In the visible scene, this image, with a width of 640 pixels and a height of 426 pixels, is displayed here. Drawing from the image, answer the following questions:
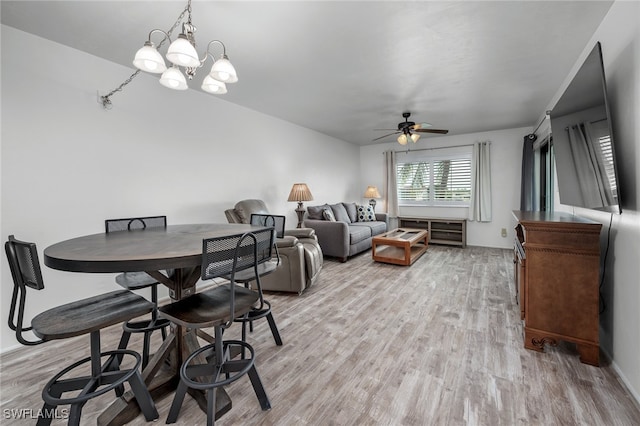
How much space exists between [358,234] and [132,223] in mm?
3269

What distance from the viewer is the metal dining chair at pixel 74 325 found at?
3.62ft

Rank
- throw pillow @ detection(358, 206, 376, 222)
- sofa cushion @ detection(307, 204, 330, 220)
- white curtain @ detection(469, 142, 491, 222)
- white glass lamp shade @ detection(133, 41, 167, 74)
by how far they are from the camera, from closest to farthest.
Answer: white glass lamp shade @ detection(133, 41, 167, 74)
sofa cushion @ detection(307, 204, 330, 220)
white curtain @ detection(469, 142, 491, 222)
throw pillow @ detection(358, 206, 376, 222)

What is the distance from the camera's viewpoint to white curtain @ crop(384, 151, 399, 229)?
6465mm

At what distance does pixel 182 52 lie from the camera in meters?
1.43

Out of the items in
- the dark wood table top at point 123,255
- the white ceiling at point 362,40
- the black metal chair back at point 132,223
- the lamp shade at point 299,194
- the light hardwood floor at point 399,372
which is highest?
the white ceiling at point 362,40

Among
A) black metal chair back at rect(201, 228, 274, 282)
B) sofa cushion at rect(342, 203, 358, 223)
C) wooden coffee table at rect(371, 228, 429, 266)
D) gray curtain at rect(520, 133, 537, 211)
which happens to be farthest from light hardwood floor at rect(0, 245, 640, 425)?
sofa cushion at rect(342, 203, 358, 223)

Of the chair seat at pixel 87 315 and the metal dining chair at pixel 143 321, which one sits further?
the metal dining chair at pixel 143 321

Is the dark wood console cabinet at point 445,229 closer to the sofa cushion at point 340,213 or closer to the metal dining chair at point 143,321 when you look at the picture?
the sofa cushion at point 340,213

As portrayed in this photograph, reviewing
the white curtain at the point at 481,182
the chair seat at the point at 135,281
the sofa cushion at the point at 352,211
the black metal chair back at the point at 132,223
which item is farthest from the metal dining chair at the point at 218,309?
the white curtain at the point at 481,182

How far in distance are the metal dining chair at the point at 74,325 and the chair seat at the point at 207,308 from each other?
0.46 feet

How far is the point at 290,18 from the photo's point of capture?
1.88m

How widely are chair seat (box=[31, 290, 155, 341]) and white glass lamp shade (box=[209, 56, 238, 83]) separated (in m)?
1.40

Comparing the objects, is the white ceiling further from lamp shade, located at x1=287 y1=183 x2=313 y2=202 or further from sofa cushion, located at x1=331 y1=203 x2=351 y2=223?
sofa cushion, located at x1=331 y1=203 x2=351 y2=223

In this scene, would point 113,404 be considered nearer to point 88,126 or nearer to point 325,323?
point 325,323
